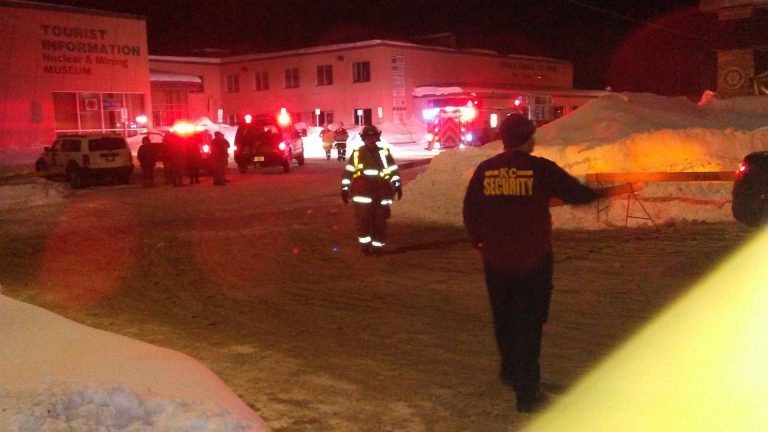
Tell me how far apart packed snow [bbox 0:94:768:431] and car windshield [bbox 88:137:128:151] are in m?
2.60

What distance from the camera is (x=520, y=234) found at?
4.99m

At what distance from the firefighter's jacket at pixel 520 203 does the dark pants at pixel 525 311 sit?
0.08m

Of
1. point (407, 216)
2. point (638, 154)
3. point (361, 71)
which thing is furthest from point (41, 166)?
point (361, 71)

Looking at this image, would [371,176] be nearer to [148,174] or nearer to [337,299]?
[337,299]

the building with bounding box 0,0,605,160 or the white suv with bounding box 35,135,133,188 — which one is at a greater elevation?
the building with bounding box 0,0,605,160

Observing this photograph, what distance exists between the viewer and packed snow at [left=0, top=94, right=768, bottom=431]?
14.1 ft

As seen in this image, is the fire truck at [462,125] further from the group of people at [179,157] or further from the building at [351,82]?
the group of people at [179,157]

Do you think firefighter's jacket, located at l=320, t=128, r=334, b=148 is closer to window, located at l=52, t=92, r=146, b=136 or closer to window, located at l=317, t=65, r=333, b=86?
window, located at l=52, t=92, r=146, b=136

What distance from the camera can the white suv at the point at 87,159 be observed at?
80.3ft

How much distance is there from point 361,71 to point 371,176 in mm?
45758

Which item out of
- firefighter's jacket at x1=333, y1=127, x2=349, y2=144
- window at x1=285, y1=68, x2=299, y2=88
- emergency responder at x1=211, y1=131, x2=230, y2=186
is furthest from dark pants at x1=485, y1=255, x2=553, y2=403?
window at x1=285, y1=68, x2=299, y2=88

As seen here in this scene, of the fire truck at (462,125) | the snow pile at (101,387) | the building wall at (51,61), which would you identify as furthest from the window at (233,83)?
the snow pile at (101,387)

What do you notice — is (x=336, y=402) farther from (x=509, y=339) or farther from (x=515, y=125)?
(x=515, y=125)

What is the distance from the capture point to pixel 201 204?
18.9 meters
